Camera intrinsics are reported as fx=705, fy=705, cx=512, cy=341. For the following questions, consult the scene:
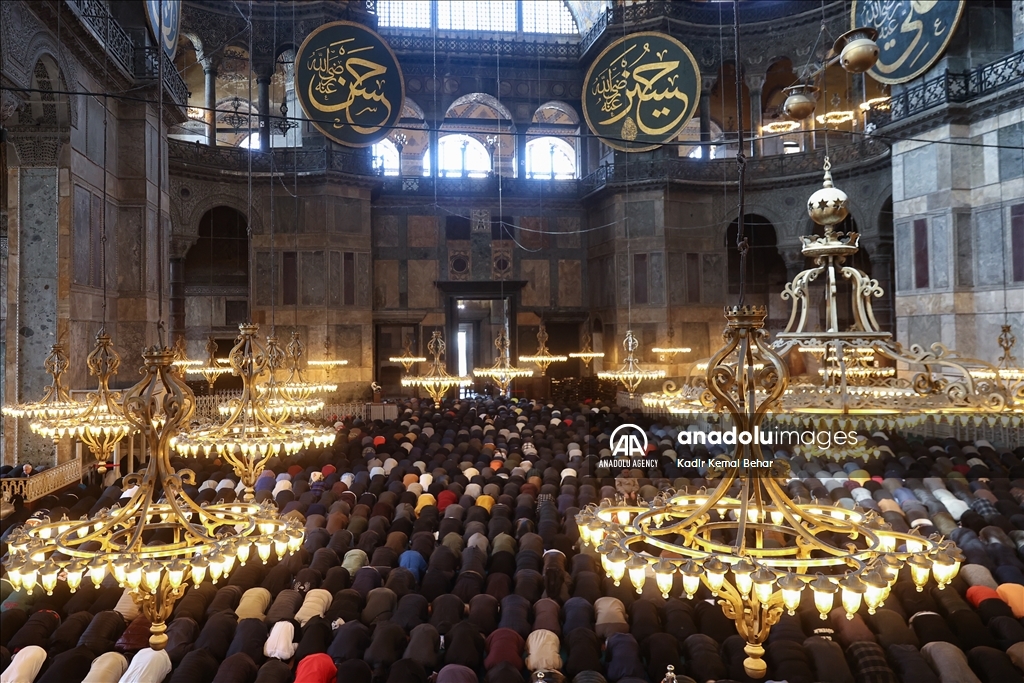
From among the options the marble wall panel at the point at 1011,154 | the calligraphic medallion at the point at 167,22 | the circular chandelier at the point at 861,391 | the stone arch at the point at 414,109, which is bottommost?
the circular chandelier at the point at 861,391

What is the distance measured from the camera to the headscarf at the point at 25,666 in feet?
13.6

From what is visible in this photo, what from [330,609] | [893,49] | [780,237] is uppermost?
[893,49]

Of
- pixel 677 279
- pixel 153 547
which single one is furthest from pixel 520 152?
pixel 153 547

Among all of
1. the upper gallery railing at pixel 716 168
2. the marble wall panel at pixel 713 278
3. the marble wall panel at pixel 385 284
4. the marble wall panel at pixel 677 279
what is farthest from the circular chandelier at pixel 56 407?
the marble wall panel at pixel 713 278

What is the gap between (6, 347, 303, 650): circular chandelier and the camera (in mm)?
2744

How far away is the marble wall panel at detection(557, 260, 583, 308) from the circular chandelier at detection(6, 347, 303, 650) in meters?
15.6

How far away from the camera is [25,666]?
4.22 m

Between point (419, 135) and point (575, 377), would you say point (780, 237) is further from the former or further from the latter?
point (419, 135)

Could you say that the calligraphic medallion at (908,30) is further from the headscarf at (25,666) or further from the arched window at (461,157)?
the headscarf at (25,666)

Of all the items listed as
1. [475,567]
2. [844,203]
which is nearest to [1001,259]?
[844,203]

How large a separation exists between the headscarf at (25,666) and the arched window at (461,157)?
642 inches

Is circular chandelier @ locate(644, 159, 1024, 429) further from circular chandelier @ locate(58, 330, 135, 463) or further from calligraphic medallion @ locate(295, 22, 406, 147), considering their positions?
calligraphic medallion @ locate(295, 22, 406, 147)

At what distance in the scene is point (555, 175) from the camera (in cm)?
2023

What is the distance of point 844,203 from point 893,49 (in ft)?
32.4
